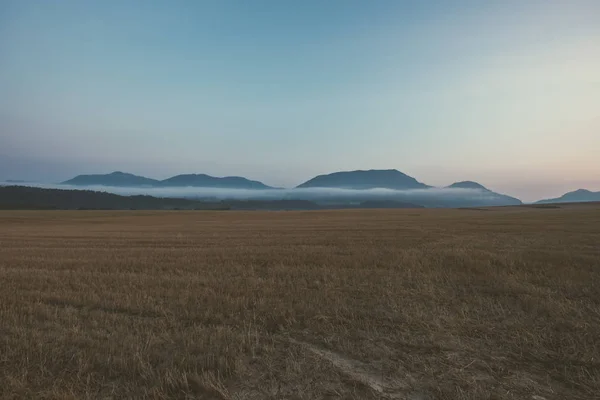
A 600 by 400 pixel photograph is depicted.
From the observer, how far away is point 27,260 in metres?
15.9

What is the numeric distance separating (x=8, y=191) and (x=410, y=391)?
23225 cm

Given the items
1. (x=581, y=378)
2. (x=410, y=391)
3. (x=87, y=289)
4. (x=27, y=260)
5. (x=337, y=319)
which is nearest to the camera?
(x=410, y=391)

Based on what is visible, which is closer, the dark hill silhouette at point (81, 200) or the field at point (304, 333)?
the field at point (304, 333)

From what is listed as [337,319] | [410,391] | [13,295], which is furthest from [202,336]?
[13,295]

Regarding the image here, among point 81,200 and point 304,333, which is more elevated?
point 81,200

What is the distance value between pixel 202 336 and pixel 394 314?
3.82m

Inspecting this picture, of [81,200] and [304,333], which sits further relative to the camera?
[81,200]

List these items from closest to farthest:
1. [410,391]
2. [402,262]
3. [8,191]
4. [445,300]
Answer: [410,391] → [445,300] → [402,262] → [8,191]

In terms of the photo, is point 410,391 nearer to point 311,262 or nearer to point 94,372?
point 94,372

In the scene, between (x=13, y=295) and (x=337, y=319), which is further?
(x=13, y=295)

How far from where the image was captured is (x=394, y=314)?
8.05 meters

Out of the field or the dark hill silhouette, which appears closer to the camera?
the field

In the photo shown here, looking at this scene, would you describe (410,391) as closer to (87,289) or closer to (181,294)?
(181,294)

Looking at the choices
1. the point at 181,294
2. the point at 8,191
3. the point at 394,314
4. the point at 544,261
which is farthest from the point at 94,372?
the point at 8,191
